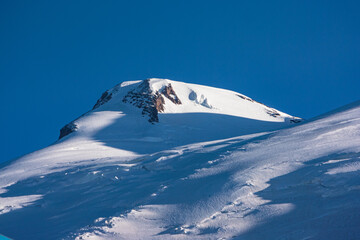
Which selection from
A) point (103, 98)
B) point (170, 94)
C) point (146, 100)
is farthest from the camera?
point (103, 98)

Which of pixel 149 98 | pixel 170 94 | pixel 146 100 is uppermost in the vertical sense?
pixel 170 94

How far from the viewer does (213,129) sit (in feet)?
97.5

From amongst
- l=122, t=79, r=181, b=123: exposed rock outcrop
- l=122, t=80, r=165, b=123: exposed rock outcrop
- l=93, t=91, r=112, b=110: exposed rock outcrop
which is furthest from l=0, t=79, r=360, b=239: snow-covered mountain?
l=93, t=91, r=112, b=110: exposed rock outcrop

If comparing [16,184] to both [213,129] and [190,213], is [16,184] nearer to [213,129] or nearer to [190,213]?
[190,213]

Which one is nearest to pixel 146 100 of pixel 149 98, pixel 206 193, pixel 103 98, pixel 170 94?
pixel 149 98

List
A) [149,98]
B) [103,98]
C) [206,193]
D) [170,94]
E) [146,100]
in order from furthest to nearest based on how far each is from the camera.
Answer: [103,98] < [170,94] < [149,98] < [146,100] < [206,193]

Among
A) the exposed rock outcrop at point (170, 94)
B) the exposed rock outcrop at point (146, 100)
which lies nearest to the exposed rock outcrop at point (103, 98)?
the exposed rock outcrop at point (146, 100)

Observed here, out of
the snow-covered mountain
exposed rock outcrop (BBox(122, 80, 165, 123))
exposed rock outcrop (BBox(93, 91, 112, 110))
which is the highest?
exposed rock outcrop (BBox(93, 91, 112, 110))

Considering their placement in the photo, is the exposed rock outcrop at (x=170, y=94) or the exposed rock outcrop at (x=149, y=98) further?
the exposed rock outcrop at (x=170, y=94)

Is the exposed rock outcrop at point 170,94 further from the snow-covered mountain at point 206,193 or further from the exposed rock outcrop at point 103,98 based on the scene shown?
the snow-covered mountain at point 206,193

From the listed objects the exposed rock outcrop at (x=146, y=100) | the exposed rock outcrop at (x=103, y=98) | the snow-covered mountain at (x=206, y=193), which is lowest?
the snow-covered mountain at (x=206, y=193)

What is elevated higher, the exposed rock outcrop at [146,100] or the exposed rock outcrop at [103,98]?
the exposed rock outcrop at [103,98]

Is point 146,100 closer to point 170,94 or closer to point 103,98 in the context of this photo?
point 170,94

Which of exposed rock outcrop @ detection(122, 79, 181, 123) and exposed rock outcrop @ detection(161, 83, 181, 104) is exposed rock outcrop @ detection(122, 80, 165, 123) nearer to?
exposed rock outcrop @ detection(122, 79, 181, 123)
